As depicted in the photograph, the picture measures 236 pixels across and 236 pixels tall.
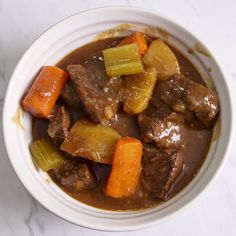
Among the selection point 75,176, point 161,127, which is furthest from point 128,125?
point 75,176

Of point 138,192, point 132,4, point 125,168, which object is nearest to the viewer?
point 125,168

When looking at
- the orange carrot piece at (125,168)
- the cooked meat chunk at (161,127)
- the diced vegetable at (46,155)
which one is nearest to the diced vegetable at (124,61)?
the cooked meat chunk at (161,127)

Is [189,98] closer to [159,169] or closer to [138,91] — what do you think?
[138,91]

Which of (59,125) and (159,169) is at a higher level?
(59,125)

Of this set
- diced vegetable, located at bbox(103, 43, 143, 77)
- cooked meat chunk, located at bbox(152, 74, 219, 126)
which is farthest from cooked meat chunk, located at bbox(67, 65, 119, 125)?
cooked meat chunk, located at bbox(152, 74, 219, 126)

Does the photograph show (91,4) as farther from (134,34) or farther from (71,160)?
(71,160)
